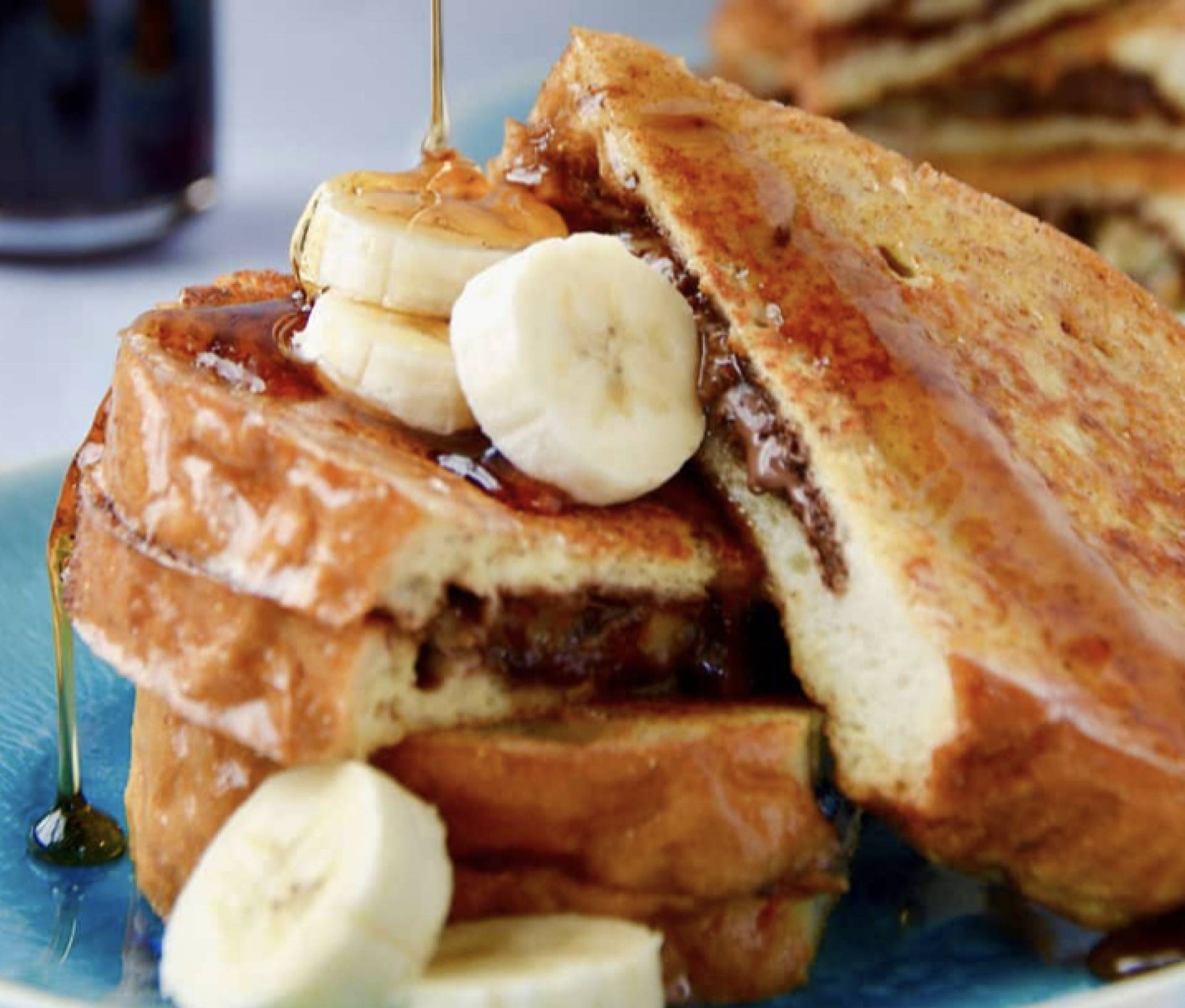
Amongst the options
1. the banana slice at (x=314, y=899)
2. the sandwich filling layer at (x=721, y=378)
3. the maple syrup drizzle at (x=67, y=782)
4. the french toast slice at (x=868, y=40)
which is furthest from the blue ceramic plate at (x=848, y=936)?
the french toast slice at (x=868, y=40)

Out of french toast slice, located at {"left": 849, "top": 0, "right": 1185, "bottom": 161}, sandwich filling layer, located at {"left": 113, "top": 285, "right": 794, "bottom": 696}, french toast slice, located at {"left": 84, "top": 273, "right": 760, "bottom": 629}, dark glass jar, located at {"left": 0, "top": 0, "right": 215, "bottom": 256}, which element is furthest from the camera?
french toast slice, located at {"left": 849, "top": 0, "right": 1185, "bottom": 161}

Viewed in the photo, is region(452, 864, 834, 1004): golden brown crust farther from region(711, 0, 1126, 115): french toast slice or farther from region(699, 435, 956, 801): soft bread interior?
region(711, 0, 1126, 115): french toast slice

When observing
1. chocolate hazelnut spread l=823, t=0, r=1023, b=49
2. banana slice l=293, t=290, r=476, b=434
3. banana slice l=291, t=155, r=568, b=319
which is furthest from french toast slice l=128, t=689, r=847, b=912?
chocolate hazelnut spread l=823, t=0, r=1023, b=49

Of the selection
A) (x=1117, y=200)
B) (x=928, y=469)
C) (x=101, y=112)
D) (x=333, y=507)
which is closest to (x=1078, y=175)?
(x=1117, y=200)

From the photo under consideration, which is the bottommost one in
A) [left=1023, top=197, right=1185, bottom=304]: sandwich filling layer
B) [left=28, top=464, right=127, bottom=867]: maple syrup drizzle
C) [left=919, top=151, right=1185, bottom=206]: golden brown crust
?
[left=1023, top=197, right=1185, bottom=304]: sandwich filling layer

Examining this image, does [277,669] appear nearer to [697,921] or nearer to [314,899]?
[314,899]

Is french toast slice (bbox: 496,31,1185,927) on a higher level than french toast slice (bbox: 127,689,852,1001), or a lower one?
higher
